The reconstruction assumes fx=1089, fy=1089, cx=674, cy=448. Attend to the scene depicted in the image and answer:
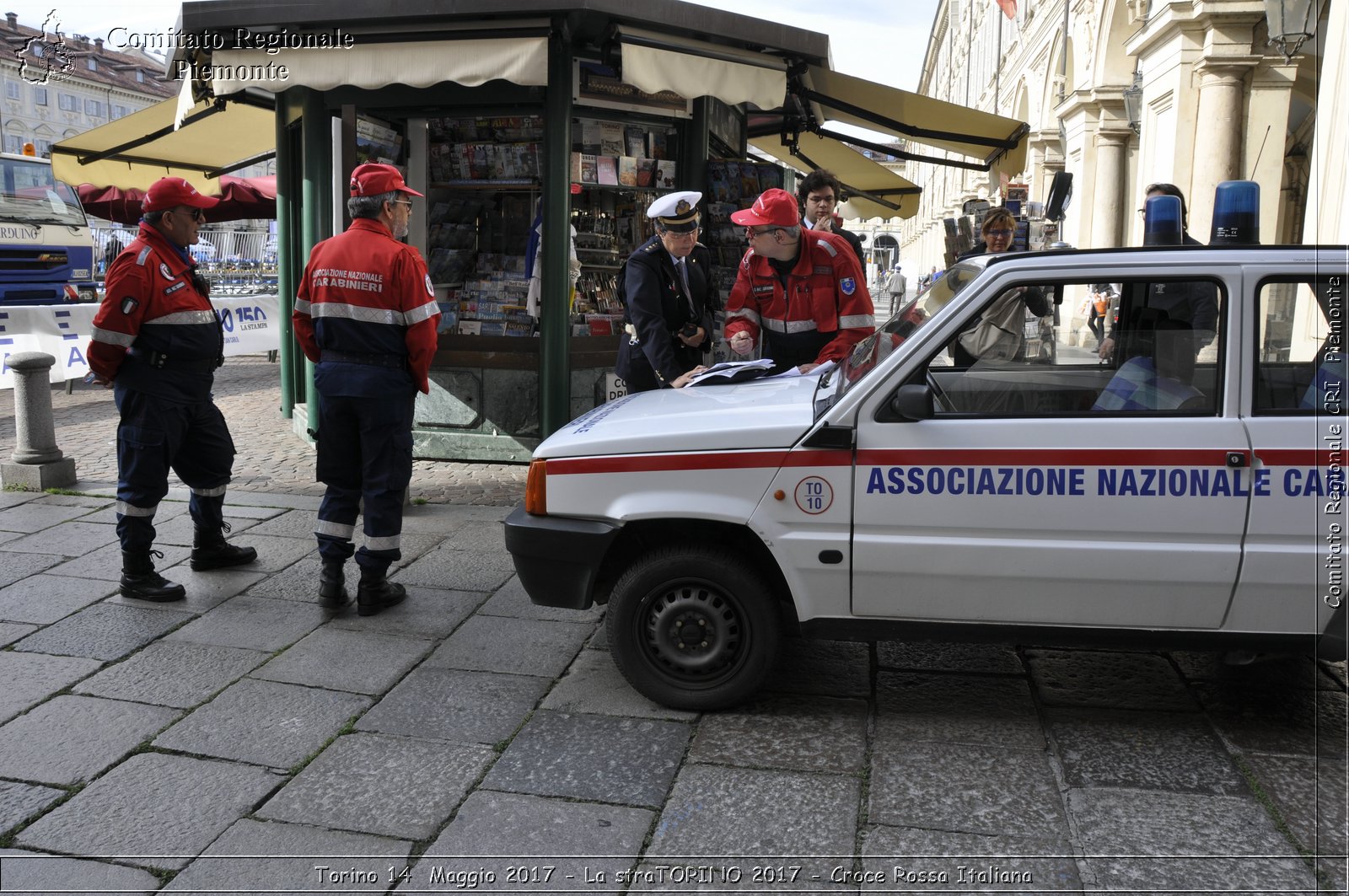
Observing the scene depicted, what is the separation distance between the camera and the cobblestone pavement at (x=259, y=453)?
303 inches

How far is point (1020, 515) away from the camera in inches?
142

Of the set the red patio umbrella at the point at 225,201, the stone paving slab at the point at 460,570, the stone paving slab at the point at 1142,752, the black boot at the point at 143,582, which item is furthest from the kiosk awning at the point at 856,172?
the stone paving slab at the point at 1142,752

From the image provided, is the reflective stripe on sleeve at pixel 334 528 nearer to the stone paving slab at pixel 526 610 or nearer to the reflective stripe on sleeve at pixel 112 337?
the stone paving slab at pixel 526 610

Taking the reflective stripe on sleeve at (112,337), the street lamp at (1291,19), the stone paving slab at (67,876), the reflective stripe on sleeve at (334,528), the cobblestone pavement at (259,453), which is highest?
the street lamp at (1291,19)

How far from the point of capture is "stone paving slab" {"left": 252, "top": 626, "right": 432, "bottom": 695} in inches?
168

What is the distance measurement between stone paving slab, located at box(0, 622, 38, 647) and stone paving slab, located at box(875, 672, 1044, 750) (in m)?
3.64

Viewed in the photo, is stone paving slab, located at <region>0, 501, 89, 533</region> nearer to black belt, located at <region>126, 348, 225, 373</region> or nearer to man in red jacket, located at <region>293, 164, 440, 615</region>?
black belt, located at <region>126, 348, 225, 373</region>

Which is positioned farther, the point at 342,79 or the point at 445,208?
the point at 445,208

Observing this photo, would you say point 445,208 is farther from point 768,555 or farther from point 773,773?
point 773,773

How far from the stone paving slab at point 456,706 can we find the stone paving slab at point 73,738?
774 mm

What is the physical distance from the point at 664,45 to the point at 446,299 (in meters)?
2.62

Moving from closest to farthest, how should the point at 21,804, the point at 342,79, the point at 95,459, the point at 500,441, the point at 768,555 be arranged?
the point at 21,804 < the point at 768,555 < the point at 342,79 < the point at 500,441 < the point at 95,459

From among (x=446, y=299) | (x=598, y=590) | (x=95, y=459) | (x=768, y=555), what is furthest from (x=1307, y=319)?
(x=95, y=459)

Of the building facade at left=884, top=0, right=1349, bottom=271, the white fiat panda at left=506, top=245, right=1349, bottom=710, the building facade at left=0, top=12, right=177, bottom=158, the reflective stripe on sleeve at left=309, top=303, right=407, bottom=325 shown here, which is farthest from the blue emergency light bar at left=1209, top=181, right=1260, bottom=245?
the building facade at left=0, top=12, right=177, bottom=158
